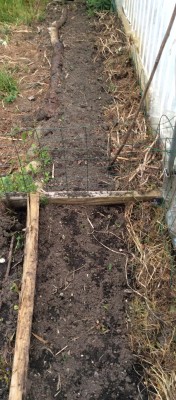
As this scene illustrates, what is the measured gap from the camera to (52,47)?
5102 mm

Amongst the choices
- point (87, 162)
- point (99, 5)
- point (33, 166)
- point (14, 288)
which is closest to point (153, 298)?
point (14, 288)

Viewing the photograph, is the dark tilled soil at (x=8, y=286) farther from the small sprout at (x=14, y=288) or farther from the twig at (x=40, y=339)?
the twig at (x=40, y=339)

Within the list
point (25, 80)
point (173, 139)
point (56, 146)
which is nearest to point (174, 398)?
point (173, 139)

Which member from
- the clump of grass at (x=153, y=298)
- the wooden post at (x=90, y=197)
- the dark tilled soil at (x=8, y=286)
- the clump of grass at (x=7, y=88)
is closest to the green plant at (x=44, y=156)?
the wooden post at (x=90, y=197)

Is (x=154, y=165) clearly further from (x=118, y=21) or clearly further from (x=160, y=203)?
(x=118, y=21)

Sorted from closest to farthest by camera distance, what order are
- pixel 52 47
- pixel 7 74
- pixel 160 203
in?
pixel 160 203 → pixel 7 74 → pixel 52 47

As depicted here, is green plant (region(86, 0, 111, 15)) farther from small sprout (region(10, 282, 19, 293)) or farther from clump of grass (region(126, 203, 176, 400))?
small sprout (region(10, 282, 19, 293))

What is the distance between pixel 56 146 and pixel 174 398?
87.3 inches

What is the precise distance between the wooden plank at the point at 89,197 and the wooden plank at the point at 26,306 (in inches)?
4.6

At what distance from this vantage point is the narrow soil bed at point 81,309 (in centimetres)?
228

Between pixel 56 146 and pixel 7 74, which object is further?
pixel 7 74


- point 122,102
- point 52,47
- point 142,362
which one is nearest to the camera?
point 142,362

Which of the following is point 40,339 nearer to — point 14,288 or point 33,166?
point 14,288

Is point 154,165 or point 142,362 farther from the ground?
point 154,165
